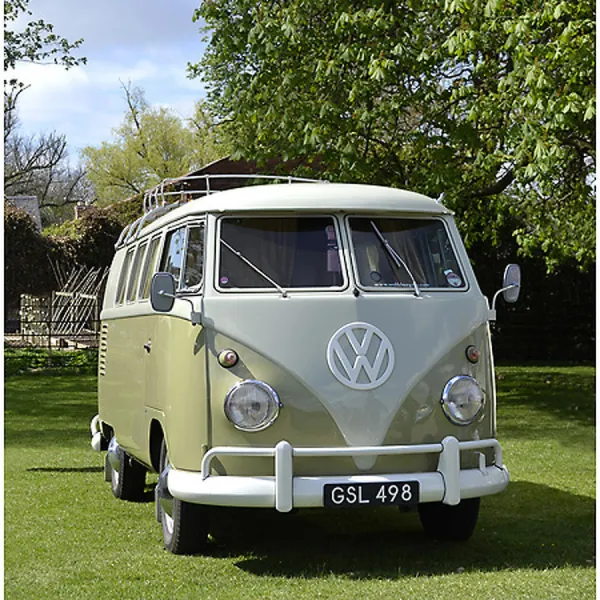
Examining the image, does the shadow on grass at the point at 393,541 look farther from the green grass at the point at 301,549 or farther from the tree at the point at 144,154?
the tree at the point at 144,154

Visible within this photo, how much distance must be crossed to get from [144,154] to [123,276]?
4977 cm

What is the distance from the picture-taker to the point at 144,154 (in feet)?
195

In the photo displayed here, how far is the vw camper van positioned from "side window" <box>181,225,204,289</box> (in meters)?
0.01

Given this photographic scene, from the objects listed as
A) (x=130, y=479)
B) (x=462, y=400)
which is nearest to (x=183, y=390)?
(x=462, y=400)

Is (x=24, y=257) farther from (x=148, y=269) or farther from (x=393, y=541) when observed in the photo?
(x=393, y=541)

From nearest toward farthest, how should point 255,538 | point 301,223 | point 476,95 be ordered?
point 301,223
point 255,538
point 476,95

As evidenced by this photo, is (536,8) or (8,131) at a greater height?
(8,131)

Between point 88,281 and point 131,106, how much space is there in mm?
29503

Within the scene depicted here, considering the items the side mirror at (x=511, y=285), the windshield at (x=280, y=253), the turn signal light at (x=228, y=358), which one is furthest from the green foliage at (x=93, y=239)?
the turn signal light at (x=228, y=358)

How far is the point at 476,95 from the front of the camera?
18.9 meters

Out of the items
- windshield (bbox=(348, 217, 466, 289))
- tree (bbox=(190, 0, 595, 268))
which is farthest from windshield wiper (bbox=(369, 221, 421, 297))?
tree (bbox=(190, 0, 595, 268))

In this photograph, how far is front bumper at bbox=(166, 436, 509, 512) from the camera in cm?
705

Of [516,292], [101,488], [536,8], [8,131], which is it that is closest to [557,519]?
[516,292]

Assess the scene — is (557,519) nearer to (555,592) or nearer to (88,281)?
(555,592)
